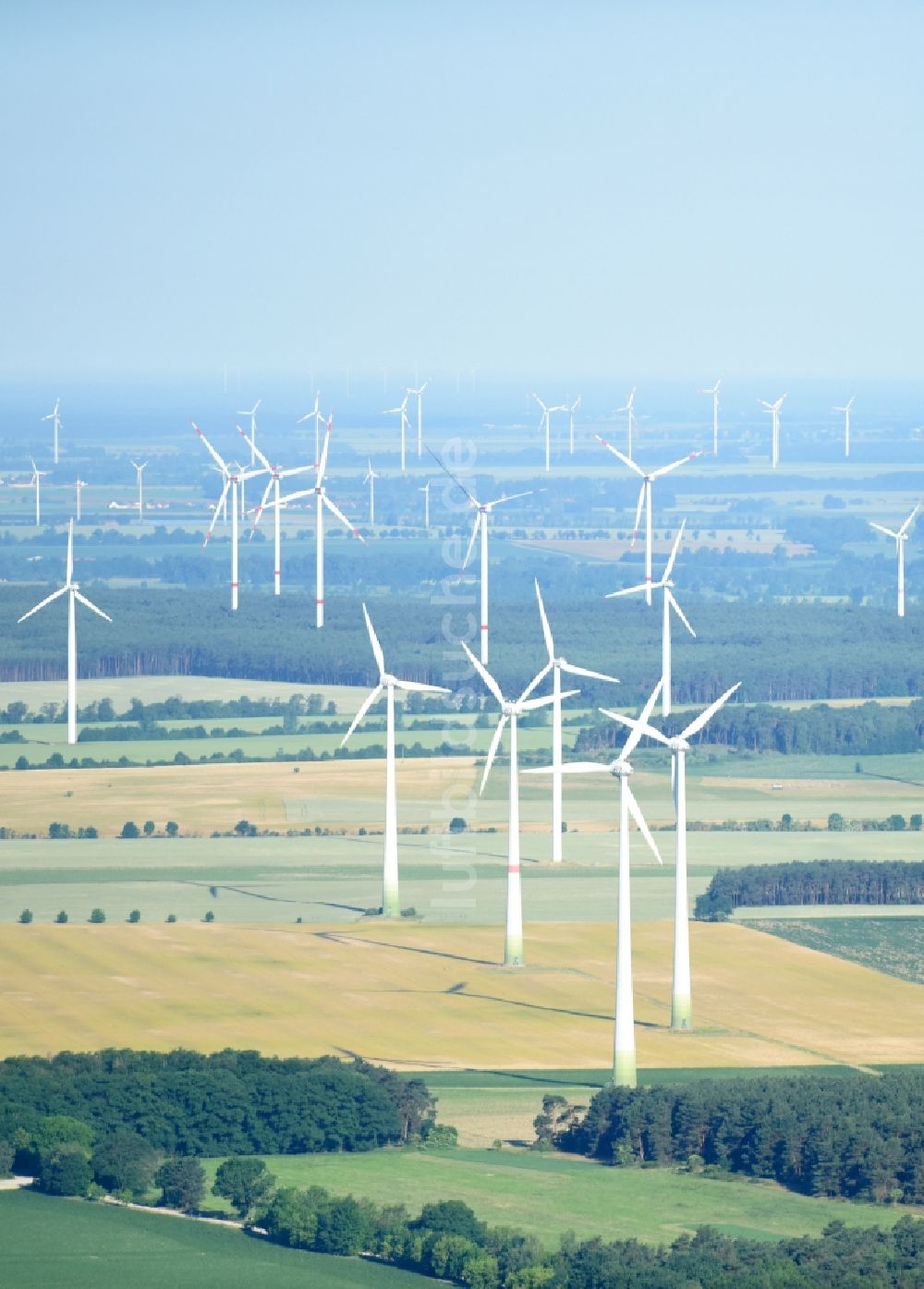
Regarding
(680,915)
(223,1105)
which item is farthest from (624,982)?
(223,1105)

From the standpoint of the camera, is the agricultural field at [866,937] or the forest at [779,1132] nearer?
the forest at [779,1132]

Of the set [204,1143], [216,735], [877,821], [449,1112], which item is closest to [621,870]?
[449,1112]

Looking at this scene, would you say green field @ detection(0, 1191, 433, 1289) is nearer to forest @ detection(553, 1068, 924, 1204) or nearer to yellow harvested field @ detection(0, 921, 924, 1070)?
forest @ detection(553, 1068, 924, 1204)

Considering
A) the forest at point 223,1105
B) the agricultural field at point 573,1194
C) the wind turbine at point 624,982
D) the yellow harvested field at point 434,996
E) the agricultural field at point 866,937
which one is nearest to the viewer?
the agricultural field at point 573,1194

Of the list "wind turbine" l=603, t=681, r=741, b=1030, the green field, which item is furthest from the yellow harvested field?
the green field

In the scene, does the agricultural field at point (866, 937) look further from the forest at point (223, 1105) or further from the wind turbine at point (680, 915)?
the forest at point (223, 1105)

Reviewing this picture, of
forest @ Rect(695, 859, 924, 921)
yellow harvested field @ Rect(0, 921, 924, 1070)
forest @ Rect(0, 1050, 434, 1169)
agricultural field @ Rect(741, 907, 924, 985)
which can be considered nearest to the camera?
forest @ Rect(0, 1050, 434, 1169)

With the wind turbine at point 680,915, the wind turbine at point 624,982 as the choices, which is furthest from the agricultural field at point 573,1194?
the wind turbine at point 680,915
